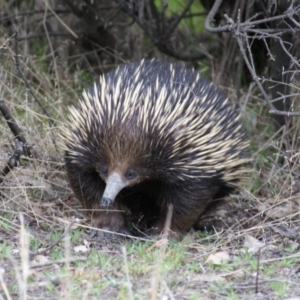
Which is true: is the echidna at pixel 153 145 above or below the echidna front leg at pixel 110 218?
above

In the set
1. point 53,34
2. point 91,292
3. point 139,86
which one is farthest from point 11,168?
point 53,34

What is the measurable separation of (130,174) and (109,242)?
443mm

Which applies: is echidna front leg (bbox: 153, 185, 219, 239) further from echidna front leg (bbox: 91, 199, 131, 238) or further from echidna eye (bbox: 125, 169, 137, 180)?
echidna eye (bbox: 125, 169, 137, 180)

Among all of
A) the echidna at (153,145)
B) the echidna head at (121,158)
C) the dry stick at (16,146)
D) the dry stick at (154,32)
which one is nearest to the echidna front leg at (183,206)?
the echidna at (153,145)

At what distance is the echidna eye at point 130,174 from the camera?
4.41 m

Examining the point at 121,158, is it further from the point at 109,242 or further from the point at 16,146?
the point at 16,146

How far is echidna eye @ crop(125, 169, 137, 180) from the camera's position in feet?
14.5

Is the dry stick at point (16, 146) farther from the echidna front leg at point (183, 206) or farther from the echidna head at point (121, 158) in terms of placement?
the echidna front leg at point (183, 206)

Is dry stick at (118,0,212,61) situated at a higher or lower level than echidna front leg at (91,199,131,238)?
higher

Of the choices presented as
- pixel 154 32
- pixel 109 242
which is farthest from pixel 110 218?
pixel 154 32

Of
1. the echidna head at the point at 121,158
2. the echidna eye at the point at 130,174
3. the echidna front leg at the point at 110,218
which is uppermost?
the echidna head at the point at 121,158

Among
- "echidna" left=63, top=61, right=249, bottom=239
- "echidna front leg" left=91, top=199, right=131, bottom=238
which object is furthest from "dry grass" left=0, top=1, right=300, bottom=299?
"echidna" left=63, top=61, right=249, bottom=239

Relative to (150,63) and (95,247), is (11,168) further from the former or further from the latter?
(150,63)

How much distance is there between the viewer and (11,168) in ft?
15.6
